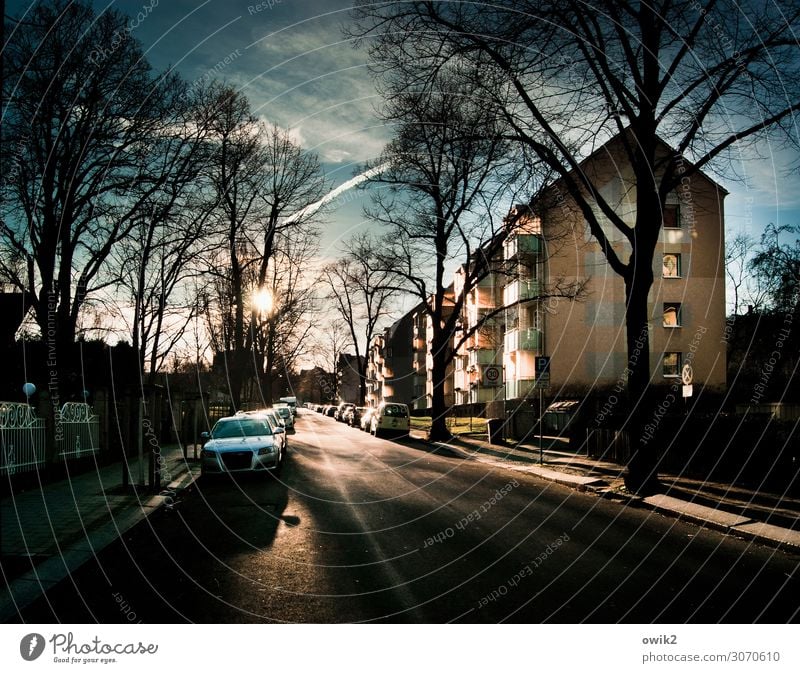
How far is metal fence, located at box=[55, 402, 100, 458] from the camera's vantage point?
15922 mm

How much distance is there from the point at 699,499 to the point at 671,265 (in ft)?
107

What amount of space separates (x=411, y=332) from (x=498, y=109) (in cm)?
10203

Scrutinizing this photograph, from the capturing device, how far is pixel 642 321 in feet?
47.1

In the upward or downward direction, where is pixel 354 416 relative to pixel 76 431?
downward

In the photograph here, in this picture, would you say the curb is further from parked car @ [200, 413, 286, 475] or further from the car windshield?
the car windshield

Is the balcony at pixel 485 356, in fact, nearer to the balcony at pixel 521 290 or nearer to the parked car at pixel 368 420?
the balcony at pixel 521 290

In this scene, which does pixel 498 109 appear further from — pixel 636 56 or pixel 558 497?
pixel 558 497

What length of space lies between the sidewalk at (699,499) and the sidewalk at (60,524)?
8.29 metres

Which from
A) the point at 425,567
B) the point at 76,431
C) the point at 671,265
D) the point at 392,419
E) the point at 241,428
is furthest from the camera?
the point at 671,265

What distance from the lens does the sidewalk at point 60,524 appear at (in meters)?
6.67

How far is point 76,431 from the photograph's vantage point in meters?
17.2

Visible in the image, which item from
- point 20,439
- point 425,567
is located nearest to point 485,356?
point 20,439

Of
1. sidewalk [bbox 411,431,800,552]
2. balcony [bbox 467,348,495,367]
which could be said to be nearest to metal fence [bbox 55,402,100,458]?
sidewalk [bbox 411,431,800,552]

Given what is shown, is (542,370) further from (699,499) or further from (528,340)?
(528,340)
